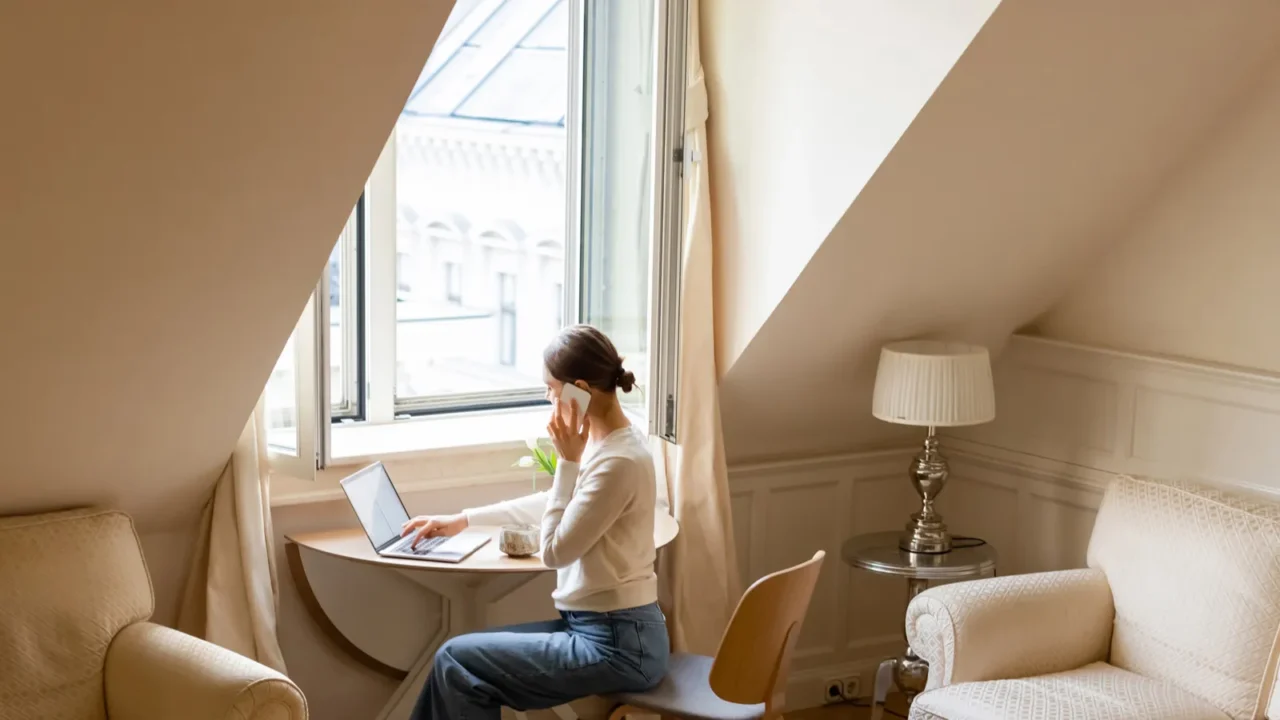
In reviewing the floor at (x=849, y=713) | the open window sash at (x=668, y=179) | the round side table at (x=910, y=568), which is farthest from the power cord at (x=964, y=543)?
the open window sash at (x=668, y=179)

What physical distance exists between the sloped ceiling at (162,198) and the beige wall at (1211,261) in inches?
87.0

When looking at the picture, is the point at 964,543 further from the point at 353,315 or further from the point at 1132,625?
the point at 353,315

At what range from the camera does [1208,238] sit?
360 cm

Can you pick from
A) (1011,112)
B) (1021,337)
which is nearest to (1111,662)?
(1021,337)

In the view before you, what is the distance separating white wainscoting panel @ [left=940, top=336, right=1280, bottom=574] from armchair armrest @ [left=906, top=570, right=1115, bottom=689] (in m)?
0.48

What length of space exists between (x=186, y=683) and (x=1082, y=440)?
2499 millimetres

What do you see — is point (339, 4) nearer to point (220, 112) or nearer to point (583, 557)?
point (220, 112)

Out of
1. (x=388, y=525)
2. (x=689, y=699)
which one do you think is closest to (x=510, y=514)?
→ (x=388, y=525)

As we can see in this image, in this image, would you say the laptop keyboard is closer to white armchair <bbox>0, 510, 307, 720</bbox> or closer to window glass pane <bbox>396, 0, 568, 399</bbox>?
white armchair <bbox>0, 510, 307, 720</bbox>

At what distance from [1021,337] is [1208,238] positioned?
0.63m

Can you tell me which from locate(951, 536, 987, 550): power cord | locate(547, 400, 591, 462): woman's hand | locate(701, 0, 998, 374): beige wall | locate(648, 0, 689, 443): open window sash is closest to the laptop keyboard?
locate(547, 400, 591, 462): woman's hand

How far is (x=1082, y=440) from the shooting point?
3.88 meters

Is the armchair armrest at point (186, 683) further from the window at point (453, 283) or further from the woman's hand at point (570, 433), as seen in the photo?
the window at point (453, 283)

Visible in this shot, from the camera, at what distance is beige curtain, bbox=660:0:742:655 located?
352 centimetres
